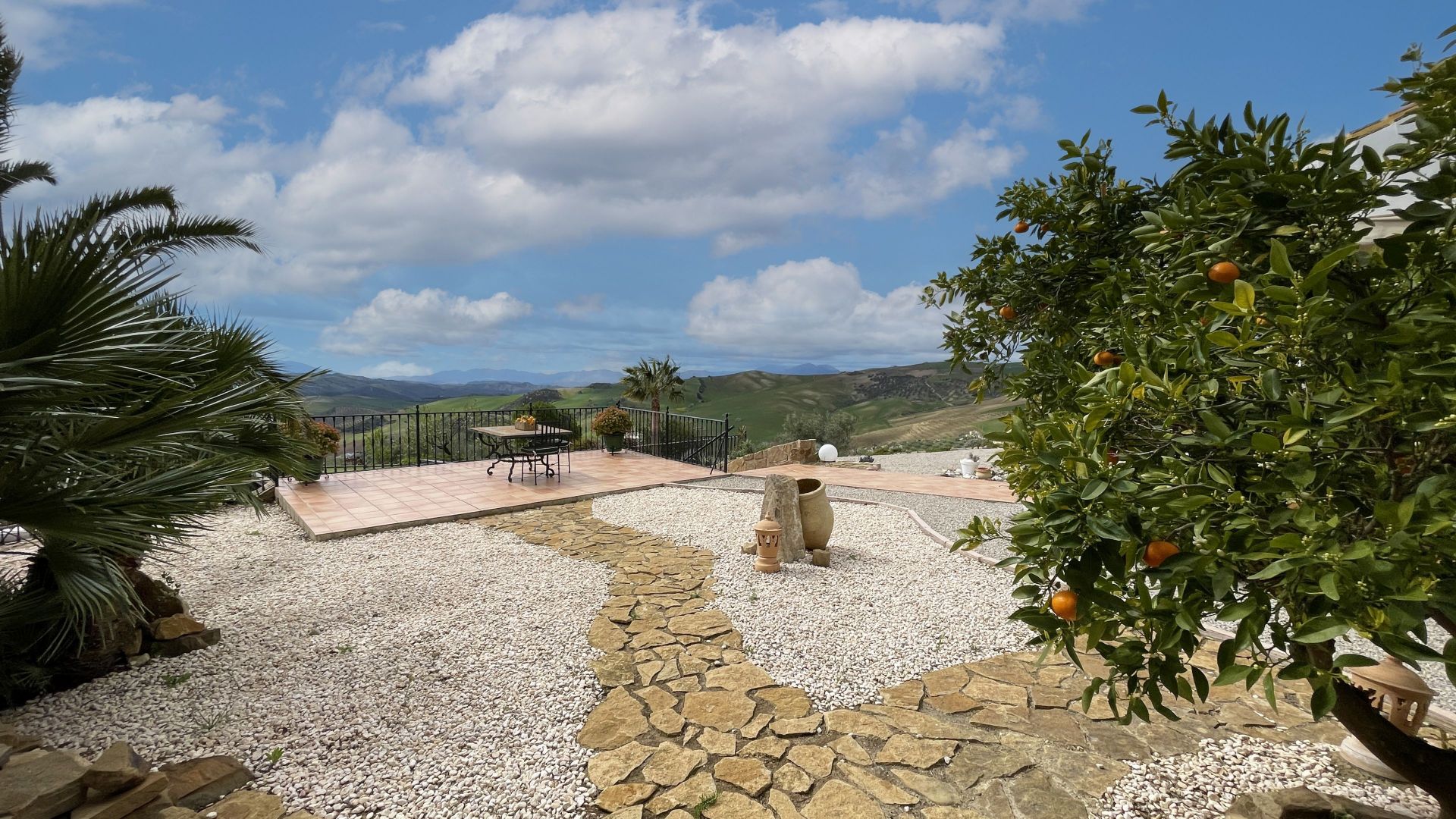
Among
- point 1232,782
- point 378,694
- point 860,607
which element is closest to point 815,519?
point 860,607

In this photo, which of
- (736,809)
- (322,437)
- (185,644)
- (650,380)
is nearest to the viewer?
(736,809)

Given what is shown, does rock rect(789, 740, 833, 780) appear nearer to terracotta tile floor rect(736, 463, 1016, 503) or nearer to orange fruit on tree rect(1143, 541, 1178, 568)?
orange fruit on tree rect(1143, 541, 1178, 568)

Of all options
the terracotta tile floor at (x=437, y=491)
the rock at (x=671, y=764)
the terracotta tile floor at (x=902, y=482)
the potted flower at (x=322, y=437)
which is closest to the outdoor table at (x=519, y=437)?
the terracotta tile floor at (x=437, y=491)

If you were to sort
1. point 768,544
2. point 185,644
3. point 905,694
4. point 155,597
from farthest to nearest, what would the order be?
point 768,544, point 155,597, point 185,644, point 905,694

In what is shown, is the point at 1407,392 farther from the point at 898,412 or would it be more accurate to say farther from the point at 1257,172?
the point at 898,412

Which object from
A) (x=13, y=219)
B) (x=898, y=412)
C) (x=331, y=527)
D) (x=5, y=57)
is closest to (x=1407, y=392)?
(x=13, y=219)

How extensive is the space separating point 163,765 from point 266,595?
2365 millimetres

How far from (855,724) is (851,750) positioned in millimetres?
205

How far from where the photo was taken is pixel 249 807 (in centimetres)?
231

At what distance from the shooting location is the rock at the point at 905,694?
3.05m

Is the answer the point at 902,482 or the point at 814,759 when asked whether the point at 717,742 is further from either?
the point at 902,482

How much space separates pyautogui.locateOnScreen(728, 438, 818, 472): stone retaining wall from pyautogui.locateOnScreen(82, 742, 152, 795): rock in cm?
1024

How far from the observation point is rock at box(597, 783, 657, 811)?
7.70ft

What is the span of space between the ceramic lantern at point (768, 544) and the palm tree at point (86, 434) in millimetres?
3387
